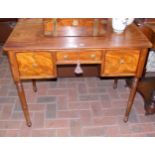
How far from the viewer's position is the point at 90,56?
1390 millimetres

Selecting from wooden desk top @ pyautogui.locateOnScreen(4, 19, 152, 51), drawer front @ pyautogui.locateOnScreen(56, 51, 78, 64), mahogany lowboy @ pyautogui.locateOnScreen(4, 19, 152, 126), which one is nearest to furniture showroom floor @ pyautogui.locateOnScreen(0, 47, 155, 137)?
mahogany lowboy @ pyautogui.locateOnScreen(4, 19, 152, 126)

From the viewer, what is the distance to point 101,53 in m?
→ 1.38

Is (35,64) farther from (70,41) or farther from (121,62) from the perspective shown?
(121,62)

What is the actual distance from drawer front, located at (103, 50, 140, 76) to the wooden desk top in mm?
63

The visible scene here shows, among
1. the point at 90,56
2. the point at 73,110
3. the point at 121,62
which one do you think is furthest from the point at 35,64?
the point at 73,110

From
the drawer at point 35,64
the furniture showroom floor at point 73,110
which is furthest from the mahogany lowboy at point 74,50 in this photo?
the furniture showroom floor at point 73,110

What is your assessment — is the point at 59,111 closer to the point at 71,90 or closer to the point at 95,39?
the point at 71,90

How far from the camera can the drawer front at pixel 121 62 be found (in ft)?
4.58

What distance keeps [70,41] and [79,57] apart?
0.42 ft

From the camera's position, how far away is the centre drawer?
1.37m

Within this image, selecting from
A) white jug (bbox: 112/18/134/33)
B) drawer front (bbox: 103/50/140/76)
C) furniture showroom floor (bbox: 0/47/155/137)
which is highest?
white jug (bbox: 112/18/134/33)

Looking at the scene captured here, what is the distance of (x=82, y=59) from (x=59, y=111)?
2.59 feet

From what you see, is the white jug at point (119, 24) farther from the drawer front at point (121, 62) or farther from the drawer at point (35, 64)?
the drawer at point (35, 64)

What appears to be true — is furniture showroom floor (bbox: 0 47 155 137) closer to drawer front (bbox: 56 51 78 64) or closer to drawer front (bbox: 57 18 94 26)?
drawer front (bbox: 56 51 78 64)
